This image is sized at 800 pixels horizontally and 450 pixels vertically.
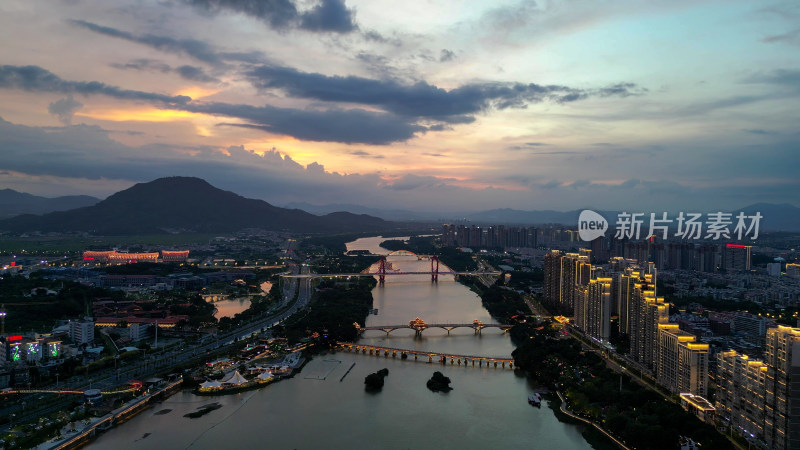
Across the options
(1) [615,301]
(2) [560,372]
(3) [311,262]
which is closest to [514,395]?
(2) [560,372]

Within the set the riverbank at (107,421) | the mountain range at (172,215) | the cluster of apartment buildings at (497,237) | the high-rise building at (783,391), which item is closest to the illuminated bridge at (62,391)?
the riverbank at (107,421)

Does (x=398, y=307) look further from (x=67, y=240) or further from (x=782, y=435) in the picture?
(x=67, y=240)

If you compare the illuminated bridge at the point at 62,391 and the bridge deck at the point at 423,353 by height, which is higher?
the bridge deck at the point at 423,353

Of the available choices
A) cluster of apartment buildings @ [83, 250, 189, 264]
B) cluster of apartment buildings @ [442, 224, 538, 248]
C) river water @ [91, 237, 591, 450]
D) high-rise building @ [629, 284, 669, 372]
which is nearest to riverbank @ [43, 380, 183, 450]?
Answer: river water @ [91, 237, 591, 450]

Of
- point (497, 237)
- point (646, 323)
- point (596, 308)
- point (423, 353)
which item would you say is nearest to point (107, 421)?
point (423, 353)

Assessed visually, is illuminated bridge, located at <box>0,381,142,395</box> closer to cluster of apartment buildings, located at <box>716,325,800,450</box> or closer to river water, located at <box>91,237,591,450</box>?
river water, located at <box>91,237,591,450</box>

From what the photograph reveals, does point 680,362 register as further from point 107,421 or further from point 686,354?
point 107,421

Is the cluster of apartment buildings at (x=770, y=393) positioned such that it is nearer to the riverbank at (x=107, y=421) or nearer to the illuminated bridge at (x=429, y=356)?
the illuminated bridge at (x=429, y=356)
